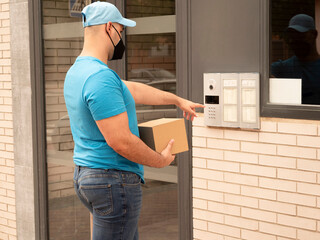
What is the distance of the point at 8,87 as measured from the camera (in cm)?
588

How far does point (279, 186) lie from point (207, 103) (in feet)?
2.59

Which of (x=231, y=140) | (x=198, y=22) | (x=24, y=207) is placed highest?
(x=198, y=22)

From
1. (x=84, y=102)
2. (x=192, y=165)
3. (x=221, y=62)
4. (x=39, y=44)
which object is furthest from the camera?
(x=39, y=44)

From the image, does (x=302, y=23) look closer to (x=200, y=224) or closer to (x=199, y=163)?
(x=199, y=163)

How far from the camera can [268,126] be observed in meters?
3.74

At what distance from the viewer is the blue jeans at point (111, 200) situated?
2.95 m

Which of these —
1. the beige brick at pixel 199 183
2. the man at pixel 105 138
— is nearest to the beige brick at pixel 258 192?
the beige brick at pixel 199 183

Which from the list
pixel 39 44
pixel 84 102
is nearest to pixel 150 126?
pixel 84 102

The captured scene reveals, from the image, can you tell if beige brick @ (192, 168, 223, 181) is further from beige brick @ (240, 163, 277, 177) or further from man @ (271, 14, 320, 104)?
man @ (271, 14, 320, 104)

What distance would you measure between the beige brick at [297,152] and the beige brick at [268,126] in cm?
13

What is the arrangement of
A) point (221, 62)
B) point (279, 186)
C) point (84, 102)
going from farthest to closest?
point (221, 62), point (279, 186), point (84, 102)

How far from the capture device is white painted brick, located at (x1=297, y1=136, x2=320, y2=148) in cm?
351

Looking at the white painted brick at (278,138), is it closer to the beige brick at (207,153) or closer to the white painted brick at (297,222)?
the beige brick at (207,153)

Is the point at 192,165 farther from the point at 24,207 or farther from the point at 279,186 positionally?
the point at 24,207
